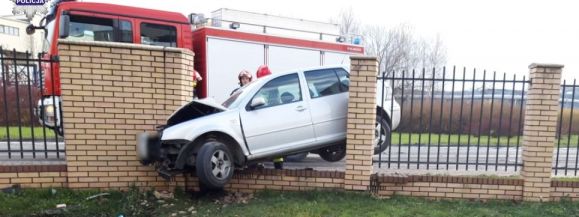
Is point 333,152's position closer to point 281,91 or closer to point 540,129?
point 281,91

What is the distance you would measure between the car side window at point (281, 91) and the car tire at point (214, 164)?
0.75 m

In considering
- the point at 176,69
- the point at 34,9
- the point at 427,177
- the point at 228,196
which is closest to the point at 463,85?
the point at 427,177

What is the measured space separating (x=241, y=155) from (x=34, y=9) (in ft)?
33.2

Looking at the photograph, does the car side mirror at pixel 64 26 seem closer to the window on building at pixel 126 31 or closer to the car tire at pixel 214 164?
the window on building at pixel 126 31

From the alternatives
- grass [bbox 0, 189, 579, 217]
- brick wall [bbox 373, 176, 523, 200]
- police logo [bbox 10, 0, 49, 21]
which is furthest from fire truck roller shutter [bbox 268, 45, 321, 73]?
police logo [bbox 10, 0, 49, 21]

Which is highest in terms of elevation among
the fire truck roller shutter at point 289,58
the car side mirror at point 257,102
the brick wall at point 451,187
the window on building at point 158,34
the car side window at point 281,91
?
the window on building at point 158,34

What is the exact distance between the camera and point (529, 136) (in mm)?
4348

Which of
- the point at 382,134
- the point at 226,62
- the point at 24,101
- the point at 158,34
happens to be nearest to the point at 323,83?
the point at 382,134

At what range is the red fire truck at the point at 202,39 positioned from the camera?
6.21 metres

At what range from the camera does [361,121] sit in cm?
437

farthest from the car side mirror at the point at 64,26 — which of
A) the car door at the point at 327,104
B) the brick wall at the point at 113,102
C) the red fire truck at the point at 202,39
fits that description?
the car door at the point at 327,104

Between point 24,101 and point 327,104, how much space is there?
8.76m

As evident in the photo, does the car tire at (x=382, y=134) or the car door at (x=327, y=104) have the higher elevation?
the car door at (x=327, y=104)

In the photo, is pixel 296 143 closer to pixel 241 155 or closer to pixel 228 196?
pixel 241 155
